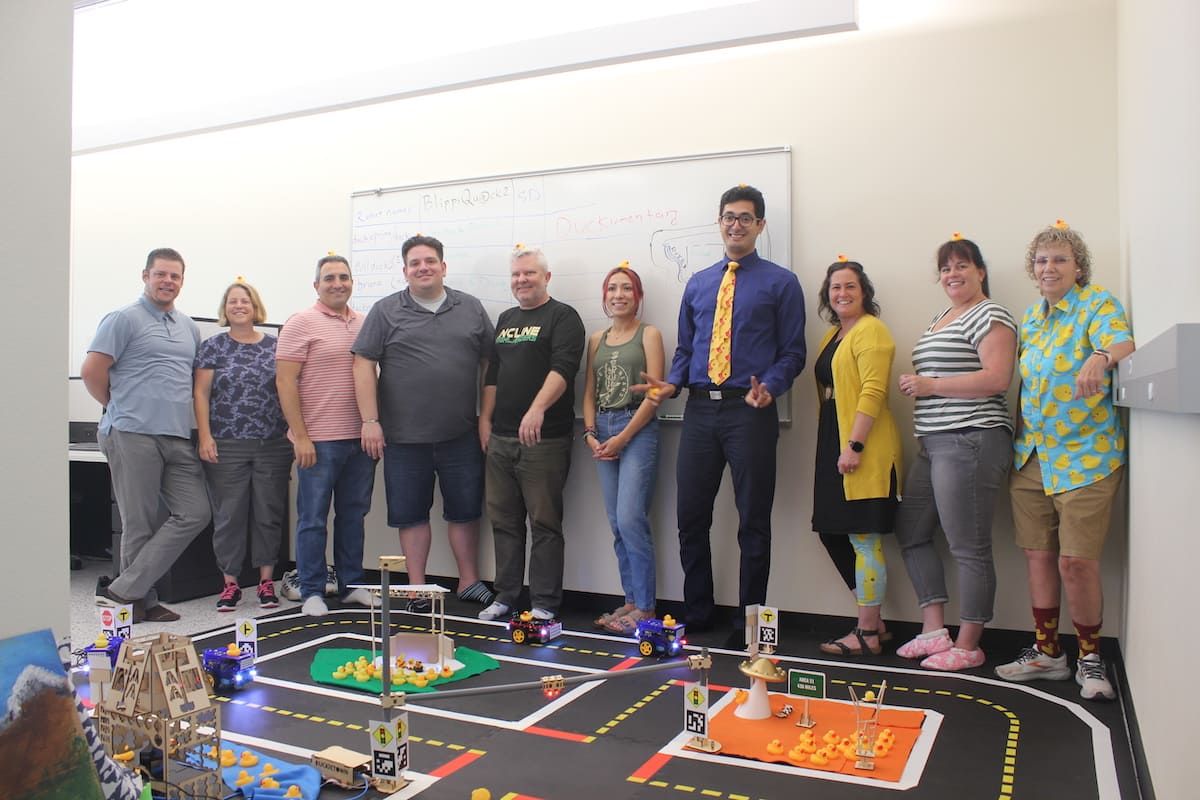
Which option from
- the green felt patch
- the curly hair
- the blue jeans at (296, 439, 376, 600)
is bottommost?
the green felt patch

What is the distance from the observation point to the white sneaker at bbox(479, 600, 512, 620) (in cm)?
396

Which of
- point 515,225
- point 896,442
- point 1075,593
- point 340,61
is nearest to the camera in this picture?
point 1075,593

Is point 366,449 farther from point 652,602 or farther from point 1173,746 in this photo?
point 1173,746

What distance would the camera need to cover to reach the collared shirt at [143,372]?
157 inches

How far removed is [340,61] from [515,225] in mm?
Result: 1388

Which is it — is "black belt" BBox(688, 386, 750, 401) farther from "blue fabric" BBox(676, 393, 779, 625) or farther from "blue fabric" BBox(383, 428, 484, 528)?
"blue fabric" BBox(383, 428, 484, 528)

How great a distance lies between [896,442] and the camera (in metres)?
3.45

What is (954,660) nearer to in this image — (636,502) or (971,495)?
(971,495)

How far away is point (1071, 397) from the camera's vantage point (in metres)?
2.87

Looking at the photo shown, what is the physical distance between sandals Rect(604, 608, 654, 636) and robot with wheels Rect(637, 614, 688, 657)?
1.09ft

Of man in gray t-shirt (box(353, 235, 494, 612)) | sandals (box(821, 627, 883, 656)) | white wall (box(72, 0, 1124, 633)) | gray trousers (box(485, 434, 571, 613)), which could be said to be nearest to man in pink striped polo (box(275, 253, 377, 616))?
man in gray t-shirt (box(353, 235, 494, 612))

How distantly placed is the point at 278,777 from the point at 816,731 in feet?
4.77

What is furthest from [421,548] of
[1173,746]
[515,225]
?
[1173,746]

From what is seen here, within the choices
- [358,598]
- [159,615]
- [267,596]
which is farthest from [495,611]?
[159,615]
